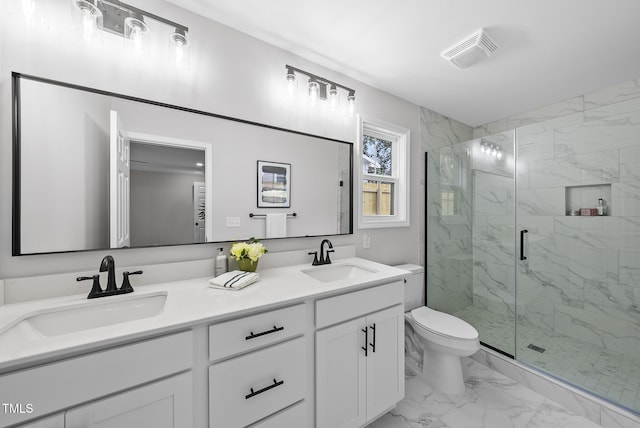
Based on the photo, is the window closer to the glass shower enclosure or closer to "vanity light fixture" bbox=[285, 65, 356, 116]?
"vanity light fixture" bbox=[285, 65, 356, 116]

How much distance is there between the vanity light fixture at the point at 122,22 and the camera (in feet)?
3.61

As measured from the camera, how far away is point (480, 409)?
63.2 inches

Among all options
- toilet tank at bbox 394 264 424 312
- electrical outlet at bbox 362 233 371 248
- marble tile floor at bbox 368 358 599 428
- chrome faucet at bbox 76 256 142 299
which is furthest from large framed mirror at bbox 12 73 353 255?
marble tile floor at bbox 368 358 599 428

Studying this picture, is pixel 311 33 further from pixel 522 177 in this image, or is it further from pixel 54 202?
pixel 522 177

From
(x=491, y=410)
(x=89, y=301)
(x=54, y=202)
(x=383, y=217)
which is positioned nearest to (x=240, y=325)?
(x=89, y=301)

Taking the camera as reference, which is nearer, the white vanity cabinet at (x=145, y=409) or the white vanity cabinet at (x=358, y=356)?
the white vanity cabinet at (x=145, y=409)

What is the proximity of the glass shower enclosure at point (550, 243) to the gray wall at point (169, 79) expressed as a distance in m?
1.02

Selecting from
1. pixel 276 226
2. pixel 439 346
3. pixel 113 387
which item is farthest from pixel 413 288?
pixel 113 387

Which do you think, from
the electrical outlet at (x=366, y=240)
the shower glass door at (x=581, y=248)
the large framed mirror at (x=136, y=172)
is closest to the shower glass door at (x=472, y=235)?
the shower glass door at (x=581, y=248)

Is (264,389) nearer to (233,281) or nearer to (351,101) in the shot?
(233,281)

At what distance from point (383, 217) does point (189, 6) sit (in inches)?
77.7

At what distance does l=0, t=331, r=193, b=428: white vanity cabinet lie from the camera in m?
0.66

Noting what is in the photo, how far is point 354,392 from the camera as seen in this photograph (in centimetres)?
129

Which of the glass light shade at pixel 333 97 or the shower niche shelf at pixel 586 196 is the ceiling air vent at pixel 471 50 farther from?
the shower niche shelf at pixel 586 196
